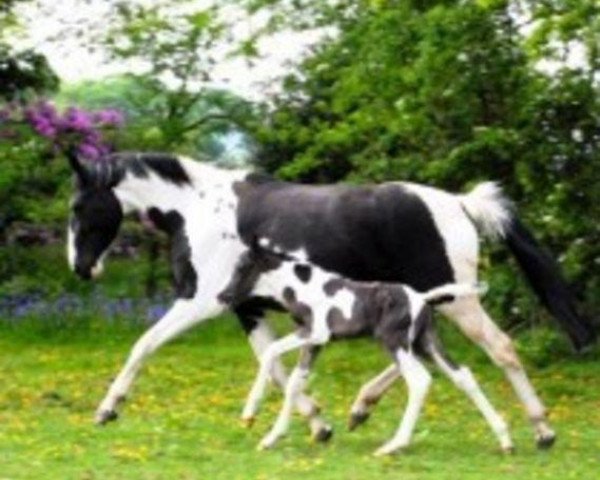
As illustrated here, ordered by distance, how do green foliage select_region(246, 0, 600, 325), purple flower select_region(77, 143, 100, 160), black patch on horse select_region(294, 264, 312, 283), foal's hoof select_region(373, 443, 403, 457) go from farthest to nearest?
purple flower select_region(77, 143, 100, 160) → green foliage select_region(246, 0, 600, 325) → black patch on horse select_region(294, 264, 312, 283) → foal's hoof select_region(373, 443, 403, 457)

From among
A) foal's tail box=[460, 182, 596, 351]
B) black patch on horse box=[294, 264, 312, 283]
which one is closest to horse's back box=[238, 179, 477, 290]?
foal's tail box=[460, 182, 596, 351]

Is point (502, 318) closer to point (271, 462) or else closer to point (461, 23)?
point (461, 23)

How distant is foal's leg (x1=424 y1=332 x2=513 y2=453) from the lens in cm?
1109

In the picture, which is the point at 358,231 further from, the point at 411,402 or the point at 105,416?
the point at 105,416

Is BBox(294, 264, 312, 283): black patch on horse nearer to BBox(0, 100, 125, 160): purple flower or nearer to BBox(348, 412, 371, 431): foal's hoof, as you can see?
BBox(348, 412, 371, 431): foal's hoof

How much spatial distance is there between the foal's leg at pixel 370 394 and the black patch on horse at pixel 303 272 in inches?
35.6

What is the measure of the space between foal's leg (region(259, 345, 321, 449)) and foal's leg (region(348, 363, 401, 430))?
2.53 feet

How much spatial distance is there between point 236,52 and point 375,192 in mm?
8211

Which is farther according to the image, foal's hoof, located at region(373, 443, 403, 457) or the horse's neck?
the horse's neck

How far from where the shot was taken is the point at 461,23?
15.9m

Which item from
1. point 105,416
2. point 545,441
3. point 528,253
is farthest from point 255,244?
point 545,441

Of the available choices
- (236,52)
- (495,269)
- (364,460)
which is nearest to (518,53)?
(495,269)

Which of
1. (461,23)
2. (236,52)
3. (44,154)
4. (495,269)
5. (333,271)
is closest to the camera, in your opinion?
(333,271)

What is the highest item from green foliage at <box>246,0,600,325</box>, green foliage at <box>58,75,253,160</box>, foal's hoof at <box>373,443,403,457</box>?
foal's hoof at <box>373,443,403,457</box>
